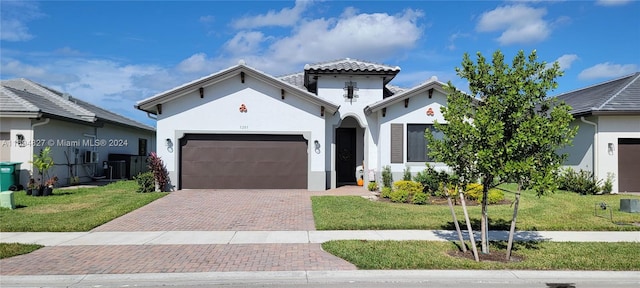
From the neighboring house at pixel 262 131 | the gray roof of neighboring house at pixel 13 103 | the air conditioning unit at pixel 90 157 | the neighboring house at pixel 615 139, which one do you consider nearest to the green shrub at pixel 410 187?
the neighboring house at pixel 262 131

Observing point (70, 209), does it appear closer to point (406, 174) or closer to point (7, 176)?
point (7, 176)

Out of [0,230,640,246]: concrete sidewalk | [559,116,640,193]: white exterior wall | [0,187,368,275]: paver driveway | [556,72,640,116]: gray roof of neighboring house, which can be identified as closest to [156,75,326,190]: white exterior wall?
[0,187,368,275]: paver driveway

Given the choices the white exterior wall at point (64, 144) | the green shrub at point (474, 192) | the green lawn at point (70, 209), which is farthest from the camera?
the white exterior wall at point (64, 144)

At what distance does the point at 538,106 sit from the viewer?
27.1ft

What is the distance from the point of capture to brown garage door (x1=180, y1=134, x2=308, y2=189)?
701 inches

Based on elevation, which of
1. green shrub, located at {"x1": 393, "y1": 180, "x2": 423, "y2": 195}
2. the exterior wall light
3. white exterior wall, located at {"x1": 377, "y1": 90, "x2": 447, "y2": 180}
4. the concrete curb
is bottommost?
the concrete curb

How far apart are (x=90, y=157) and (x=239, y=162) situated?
31.2 ft

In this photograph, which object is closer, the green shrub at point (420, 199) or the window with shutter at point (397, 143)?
the green shrub at point (420, 199)

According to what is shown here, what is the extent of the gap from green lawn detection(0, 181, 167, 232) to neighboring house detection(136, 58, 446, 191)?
268cm

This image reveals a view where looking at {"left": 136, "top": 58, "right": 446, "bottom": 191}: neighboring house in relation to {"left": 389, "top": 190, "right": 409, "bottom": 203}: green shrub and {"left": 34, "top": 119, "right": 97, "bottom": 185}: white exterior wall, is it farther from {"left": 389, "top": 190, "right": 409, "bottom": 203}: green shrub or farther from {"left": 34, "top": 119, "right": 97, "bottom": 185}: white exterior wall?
{"left": 34, "top": 119, "right": 97, "bottom": 185}: white exterior wall

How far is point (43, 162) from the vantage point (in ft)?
56.0

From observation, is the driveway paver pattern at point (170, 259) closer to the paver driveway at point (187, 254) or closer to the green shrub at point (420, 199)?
the paver driveway at point (187, 254)

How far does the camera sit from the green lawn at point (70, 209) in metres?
10.1

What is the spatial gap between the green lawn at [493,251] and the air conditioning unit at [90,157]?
59.3 ft
